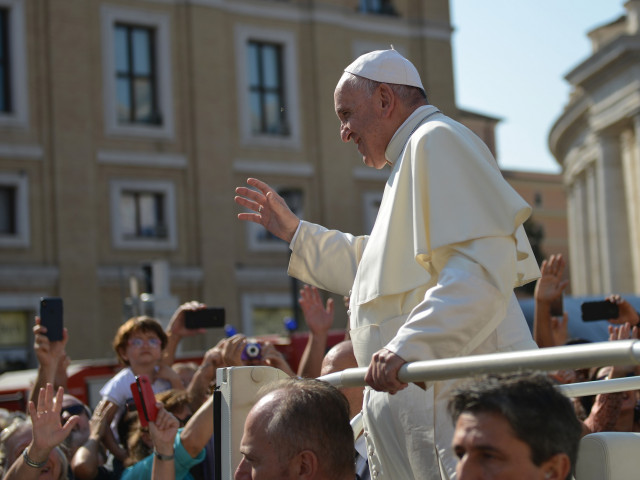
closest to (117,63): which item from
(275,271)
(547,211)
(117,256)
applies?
(117,256)

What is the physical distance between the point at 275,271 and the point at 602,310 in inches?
898

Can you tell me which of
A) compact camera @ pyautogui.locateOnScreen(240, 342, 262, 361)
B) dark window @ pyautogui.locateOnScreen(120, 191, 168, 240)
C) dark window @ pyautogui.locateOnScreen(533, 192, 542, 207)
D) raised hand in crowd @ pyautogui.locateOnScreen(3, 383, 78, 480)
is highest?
dark window @ pyautogui.locateOnScreen(533, 192, 542, 207)

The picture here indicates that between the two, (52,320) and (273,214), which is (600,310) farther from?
(52,320)

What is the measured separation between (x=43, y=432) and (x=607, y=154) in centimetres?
3668

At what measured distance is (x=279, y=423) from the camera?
325 centimetres

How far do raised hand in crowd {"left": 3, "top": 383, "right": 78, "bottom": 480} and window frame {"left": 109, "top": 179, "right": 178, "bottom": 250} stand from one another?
73.3ft

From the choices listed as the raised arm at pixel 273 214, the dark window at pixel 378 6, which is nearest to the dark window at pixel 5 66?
the dark window at pixel 378 6

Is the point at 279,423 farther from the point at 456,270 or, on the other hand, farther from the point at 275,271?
the point at 275,271

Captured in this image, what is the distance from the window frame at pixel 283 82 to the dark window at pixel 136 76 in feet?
7.62

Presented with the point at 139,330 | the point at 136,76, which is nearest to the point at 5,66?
the point at 136,76

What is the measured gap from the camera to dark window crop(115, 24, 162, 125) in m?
27.9

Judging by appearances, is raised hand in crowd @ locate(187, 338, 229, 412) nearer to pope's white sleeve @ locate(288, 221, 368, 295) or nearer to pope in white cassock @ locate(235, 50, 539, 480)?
pope's white sleeve @ locate(288, 221, 368, 295)

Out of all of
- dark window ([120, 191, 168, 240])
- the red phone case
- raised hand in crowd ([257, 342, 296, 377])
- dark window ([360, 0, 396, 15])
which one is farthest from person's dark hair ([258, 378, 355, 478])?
dark window ([360, 0, 396, 15])

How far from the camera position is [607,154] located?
3959cm
